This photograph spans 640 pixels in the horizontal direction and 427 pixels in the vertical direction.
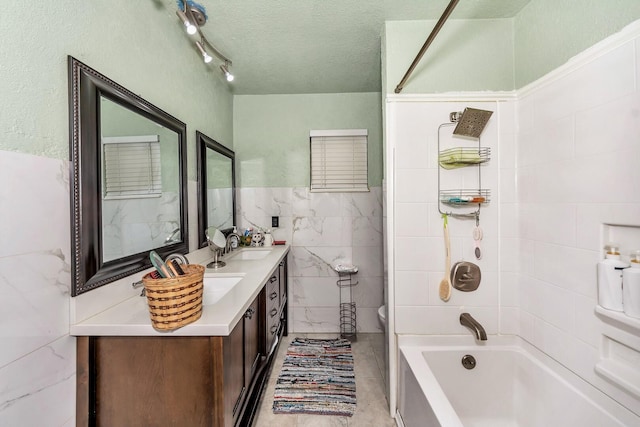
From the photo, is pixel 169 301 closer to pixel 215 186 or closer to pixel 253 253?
pixel 215 186

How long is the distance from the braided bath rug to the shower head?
182 cm

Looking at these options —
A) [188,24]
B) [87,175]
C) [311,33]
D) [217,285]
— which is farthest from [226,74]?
[217,285]

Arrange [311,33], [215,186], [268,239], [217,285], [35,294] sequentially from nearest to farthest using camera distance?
[35,294] < [217,285] < [311,33] < [215,186] < [268,239]

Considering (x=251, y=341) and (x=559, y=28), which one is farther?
(x=251, y=341)

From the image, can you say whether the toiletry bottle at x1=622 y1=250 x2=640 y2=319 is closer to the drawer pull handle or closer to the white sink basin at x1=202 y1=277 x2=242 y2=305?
the drawer pull handle

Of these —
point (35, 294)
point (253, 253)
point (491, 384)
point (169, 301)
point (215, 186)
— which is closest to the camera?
point (35, 294)

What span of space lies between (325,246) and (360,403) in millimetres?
1301

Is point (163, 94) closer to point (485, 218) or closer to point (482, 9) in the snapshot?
point (482, 9)

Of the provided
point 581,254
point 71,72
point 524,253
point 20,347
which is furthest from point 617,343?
point 71,72

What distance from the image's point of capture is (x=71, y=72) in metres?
0.87

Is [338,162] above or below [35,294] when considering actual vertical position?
above

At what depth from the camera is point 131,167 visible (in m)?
1.14

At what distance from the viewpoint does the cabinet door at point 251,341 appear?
4.16 ft

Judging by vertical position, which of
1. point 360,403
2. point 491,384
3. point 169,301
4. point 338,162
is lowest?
point 360,403
